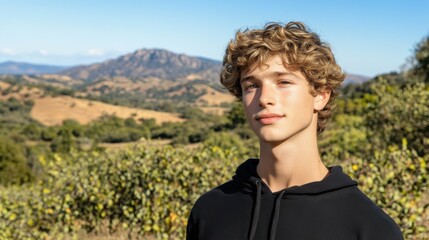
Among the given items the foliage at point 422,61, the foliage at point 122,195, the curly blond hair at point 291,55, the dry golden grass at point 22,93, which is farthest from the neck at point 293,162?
the dry golden grass at point 22,93

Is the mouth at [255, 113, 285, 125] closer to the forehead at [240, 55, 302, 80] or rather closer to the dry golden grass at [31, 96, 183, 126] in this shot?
the forehead at [240, 55, 302, 80]

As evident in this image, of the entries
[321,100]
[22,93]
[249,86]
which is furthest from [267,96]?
[22,93]

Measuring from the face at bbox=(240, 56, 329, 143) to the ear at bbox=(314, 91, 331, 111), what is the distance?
37 mm

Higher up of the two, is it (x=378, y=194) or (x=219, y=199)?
(x=219, y=199)

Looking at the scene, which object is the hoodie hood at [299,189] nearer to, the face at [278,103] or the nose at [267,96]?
the face at [278,103]

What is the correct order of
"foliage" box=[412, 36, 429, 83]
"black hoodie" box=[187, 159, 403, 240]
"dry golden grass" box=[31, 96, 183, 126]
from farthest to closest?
"dry golden grass" box=[31, 96, 183, 126] → "foliage" box=[412, 36, 429, 83] → "black hoodie" box=[187, 159, 403, 240]

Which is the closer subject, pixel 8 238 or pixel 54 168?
pixel 8 238

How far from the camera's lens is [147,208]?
22.4 ft

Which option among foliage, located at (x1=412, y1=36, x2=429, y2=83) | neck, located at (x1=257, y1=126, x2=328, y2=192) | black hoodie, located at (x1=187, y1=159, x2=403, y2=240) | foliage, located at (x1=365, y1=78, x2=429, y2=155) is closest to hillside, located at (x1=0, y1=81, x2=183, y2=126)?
foliage, located at (x1=412, y1=36, x2=429, y2=83)

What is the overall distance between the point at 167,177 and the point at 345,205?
583cm

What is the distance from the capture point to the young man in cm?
187

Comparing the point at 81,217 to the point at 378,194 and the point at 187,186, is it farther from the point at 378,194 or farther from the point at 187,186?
the point at 378,194

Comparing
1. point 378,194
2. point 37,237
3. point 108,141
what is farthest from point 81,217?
point 108,141

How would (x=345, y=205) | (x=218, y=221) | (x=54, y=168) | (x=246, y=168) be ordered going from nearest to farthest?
(x=345, y=205) < (x=218, y=221) < (x=246, y=168) < (x=54, y=168)
